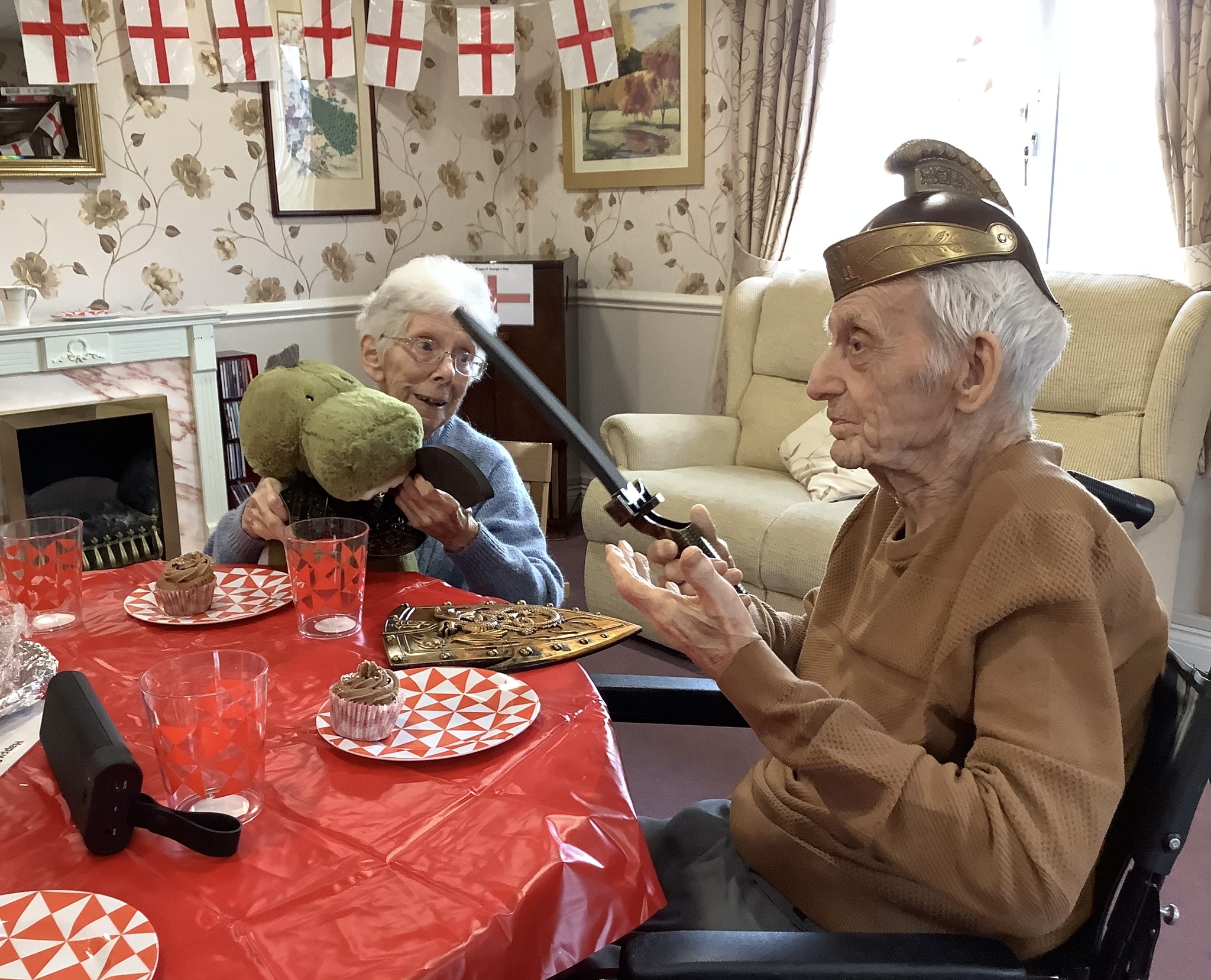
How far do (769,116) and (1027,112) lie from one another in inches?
34.9

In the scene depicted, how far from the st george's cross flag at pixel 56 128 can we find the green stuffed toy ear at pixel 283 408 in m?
2.81

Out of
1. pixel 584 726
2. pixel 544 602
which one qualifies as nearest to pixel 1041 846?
pixel 584 726

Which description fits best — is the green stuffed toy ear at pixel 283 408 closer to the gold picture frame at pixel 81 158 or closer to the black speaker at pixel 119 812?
the black speaker at pixel 119 812

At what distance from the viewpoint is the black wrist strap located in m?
0.73

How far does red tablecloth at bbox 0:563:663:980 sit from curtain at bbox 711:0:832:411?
3.04m

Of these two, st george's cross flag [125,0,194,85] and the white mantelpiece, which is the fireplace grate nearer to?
the white mantelpiece

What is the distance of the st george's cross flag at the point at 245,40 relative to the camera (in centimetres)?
373

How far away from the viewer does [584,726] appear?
0.96 m

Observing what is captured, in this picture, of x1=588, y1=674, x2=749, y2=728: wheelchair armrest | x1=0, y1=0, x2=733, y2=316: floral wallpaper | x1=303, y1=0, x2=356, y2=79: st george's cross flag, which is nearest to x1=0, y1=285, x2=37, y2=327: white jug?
x1=0, y1=0, x2=733, y2=316: floral wallpaper

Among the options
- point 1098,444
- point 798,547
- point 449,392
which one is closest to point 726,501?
point 798,547

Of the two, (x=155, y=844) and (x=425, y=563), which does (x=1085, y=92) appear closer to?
(x=425, y=563)

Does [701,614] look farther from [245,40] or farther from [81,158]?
[245,40]

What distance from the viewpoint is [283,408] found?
4.19 feet

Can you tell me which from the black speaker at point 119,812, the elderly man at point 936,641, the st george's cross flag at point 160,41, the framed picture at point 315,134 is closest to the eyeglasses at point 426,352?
the elderly man at point 936,641
